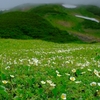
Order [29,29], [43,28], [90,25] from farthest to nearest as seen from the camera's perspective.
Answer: [90,25], [43,28], [29,29]

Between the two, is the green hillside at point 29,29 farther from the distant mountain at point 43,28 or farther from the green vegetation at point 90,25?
the green vegetation at point 90,25

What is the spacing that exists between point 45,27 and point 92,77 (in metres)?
99.5

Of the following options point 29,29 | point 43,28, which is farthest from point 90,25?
point 29,29

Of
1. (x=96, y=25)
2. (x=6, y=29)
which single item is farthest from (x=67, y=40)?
(x=96, y=25)

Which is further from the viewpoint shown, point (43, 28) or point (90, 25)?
point (90, 25)

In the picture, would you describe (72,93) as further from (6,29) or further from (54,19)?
(54,19)

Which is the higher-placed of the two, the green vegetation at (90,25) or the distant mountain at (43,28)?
the distant mountain at (43,28)

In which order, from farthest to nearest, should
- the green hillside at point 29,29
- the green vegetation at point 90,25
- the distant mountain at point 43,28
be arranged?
the green vegetation at point 90,25, the distant mountain at point 43,28, the green hillside at point 29,29

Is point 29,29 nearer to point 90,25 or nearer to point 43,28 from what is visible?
point 43,28

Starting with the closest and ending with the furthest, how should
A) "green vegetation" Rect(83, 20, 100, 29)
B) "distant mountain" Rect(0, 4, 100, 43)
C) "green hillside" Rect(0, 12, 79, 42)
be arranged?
"green hillside" Rect(0, 12, 79, 42), "distant mountain" Rect(0, 4, 100, 43), "green vegetation" Rect(83, 20, 100, 29)

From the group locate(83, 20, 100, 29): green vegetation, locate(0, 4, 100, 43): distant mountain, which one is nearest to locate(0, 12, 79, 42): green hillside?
locate(0, 4, 100, 43): distant mountain

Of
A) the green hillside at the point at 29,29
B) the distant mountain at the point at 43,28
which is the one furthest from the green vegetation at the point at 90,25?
the green hillside at the point at 29,29

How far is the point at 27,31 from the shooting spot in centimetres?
10194

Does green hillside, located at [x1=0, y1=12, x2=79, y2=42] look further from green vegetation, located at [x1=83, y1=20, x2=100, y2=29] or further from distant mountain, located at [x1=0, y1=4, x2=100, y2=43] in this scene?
green vegetation, located at [x1=83, y1=20, x2=100, y2=29]
